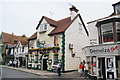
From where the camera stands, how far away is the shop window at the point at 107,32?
10.8 meters

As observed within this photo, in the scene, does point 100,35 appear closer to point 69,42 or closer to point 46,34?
point 69,42

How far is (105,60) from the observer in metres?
10.3

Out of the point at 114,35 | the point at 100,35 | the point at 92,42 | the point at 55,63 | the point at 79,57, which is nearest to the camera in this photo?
the point at 114,35

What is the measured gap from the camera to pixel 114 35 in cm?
1032

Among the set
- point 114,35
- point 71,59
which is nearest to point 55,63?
point 71,59

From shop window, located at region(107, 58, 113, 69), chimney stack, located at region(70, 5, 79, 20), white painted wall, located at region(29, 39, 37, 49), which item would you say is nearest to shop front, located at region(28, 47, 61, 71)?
white painted wall, located at region(29, 39, 37, 49)

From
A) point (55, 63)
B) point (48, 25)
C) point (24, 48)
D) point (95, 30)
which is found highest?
point (48, 25)

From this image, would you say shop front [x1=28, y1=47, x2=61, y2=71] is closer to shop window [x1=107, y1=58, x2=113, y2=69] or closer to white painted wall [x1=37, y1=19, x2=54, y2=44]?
white painted wall [x1=37, y1=19, x2=54, y2=44]

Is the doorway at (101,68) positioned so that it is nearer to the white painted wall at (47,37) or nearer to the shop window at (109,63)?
the shop window at (109,63)

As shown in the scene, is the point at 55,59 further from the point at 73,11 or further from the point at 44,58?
the point at 73,11

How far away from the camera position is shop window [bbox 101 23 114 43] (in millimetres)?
10845

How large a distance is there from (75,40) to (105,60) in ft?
28.0

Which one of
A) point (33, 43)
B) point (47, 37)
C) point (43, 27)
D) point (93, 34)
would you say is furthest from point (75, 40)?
point (33, 43)

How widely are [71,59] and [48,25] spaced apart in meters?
6.47
